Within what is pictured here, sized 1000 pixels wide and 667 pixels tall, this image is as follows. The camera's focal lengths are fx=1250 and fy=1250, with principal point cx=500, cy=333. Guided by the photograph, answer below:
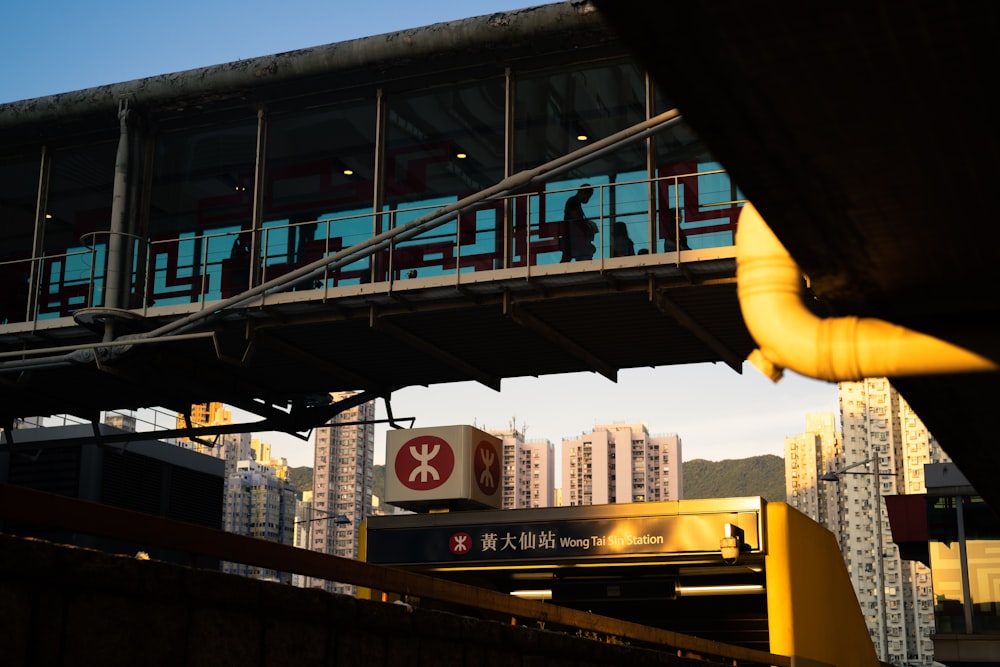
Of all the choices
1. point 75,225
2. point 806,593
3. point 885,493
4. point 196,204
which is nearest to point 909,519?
point 806,593

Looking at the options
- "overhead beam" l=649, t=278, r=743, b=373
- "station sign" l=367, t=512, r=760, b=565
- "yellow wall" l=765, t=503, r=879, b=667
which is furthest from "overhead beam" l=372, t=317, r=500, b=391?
"yellow wall" l=765, t=503, r=879, b=667

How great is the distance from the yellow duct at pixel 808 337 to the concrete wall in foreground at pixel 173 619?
2768mm

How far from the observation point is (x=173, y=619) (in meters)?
5.67

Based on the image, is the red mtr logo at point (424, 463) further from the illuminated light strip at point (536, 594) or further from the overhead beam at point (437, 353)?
the illuminated light strip at point (536, 594)

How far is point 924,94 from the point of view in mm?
5047

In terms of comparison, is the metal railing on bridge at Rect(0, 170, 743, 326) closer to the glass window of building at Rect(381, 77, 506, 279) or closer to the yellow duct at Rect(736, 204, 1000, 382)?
the glass window of building at Rect(381, 77, 506, 279)

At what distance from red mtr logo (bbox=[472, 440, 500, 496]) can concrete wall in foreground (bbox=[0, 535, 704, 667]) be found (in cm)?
1435

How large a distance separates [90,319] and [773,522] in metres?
13.9

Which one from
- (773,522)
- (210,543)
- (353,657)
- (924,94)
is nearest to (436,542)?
(773,522)

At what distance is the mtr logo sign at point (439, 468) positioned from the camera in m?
22.1

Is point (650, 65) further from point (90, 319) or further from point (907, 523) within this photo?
point (907, 523)

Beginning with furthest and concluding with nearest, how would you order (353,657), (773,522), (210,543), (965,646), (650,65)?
(965,646) < (773,522) < (353,657) < (210,543) < (650,65)

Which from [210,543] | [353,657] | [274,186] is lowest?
[353,657]

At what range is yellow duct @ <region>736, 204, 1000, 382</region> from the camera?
274 inches
